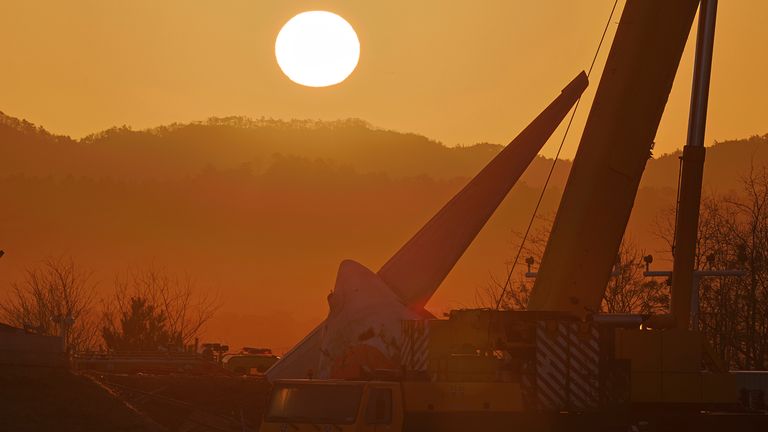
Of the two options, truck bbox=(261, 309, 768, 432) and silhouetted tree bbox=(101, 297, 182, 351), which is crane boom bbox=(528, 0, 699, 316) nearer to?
truck bbox=(261, 309, 768, 432)

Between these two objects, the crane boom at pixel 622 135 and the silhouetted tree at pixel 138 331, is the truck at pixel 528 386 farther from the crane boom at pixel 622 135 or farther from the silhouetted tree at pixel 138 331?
the silhouetted tree at pixel 138 331

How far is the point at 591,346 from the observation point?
2428cm

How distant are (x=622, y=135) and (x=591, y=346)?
8454 mm

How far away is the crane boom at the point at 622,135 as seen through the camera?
101 ft

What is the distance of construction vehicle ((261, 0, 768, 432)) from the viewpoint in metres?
22.0

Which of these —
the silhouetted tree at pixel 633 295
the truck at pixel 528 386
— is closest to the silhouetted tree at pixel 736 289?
the silhouetted tree at pixel 633 295

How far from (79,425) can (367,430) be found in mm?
25713

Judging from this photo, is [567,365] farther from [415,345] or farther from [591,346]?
[415,345]

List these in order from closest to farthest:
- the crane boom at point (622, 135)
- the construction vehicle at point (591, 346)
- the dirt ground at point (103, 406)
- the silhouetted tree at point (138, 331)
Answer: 1. the construction vehicle at point (591, 346)
2. the crane boom at point (622, 135)
3. the dirt ground at point (103, 406)
4. the silhouetted tree at point (138, 331)

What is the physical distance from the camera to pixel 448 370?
971 inches

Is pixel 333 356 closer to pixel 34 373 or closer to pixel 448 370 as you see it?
Result: pixel 34 373

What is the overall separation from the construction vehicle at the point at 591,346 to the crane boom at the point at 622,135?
1.2 inches

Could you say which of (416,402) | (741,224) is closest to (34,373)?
(416,402)

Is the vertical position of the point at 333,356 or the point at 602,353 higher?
the point at 333,356
